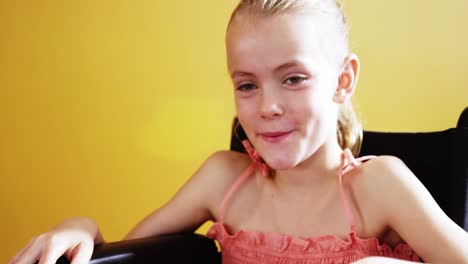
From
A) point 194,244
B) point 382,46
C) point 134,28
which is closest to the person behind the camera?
point 194,244

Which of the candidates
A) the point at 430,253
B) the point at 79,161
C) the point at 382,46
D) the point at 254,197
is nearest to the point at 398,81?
the point at 382,46

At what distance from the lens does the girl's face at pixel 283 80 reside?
83 cm

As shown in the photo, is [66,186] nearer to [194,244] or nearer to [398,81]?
[194,244]

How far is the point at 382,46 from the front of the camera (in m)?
1.39

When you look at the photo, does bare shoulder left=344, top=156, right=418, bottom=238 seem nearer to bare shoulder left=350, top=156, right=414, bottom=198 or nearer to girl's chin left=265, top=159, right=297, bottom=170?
bare shoulder left=350, top=156, right=414, bottom=198

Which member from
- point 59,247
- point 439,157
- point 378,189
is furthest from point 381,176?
point 59,247

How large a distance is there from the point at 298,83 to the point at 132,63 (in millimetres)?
770

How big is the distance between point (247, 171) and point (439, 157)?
1.03ft

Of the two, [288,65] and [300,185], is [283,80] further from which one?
[300,185]

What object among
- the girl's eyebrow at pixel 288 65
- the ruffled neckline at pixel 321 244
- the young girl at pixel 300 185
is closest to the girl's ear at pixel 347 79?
the young girl at pixel 300 185

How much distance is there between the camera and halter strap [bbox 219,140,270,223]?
1006 millimetres

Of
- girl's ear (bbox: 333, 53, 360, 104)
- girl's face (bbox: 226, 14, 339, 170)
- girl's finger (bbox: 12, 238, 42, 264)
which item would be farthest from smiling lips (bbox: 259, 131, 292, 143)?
girl's finger (bbox: 12, 238, 42, 264)

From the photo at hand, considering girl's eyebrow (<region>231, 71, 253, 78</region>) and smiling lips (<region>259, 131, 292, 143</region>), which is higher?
girl's eyebrow (<region>231, 71, 253, 78</region>)

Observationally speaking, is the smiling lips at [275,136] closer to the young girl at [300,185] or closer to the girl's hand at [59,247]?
the young girl at [300,185]
